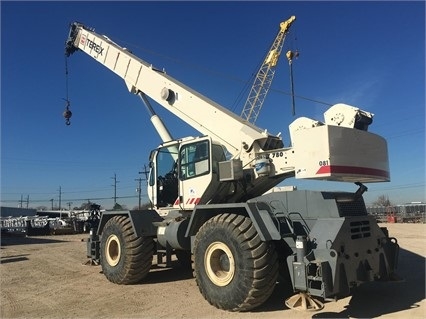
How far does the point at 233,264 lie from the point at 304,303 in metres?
1.50

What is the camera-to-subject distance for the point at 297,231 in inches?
303

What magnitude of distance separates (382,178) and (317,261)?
297 cm

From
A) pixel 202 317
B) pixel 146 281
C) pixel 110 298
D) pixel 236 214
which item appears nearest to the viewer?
pixel 202 317

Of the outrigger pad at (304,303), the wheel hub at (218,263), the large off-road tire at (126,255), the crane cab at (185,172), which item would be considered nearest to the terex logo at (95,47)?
the crane cab at (185,172)

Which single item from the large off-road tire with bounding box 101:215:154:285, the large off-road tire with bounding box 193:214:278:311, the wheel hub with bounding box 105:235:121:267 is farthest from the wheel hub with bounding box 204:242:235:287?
the wheel hub with bounding box 105:235:121:267

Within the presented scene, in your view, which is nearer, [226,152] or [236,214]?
[236,214]

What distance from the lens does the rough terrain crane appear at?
23.2ft

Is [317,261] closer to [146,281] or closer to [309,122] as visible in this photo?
[309,122]

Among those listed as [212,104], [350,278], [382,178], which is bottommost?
[350,278]

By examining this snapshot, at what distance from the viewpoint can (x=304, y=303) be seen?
264 inches

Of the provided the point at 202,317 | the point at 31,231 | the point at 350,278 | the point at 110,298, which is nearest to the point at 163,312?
the point at 202,317

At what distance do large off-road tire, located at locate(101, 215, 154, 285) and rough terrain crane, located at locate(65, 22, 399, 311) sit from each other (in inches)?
1.0

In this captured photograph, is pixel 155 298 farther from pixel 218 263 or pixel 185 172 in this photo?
pixel 185 172

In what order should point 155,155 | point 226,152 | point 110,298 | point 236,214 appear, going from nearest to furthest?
point 236,214 < point 110,298 < point 226,152 < point 155,155
